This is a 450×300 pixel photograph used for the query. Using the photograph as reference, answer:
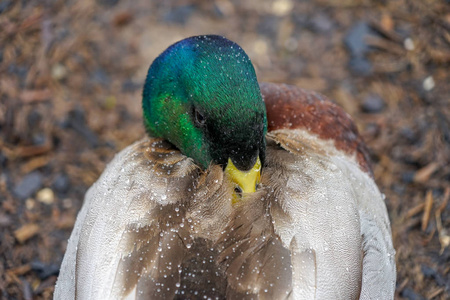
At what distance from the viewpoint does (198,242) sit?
1.94 metres

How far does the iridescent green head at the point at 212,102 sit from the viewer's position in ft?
6.83

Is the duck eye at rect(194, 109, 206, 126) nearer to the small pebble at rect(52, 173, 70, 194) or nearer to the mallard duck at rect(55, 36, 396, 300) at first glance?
the mallard duck at rect(55, 36, 396, 300)

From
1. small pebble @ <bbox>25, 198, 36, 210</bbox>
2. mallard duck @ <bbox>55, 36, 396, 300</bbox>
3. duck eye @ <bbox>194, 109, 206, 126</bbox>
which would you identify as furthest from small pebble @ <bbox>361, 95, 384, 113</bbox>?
small pebble @ <bbox>25, 198, 36, 210</bbox>

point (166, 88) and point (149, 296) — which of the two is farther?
point (166, 88)

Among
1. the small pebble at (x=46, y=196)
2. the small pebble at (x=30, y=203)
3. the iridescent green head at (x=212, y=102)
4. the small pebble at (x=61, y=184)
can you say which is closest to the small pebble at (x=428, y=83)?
the iridescent green head at (x=212, y=102)

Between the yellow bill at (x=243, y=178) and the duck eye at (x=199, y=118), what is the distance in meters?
0.21

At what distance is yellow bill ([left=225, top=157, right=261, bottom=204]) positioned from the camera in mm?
2125

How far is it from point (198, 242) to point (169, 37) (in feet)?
8.37

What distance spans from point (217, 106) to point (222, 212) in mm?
408

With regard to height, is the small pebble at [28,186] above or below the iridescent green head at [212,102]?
below

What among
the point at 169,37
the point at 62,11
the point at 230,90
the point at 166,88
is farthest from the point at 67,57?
the point at 230,90

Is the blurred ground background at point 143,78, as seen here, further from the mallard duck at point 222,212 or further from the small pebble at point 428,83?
the mallard duck at point 222,212

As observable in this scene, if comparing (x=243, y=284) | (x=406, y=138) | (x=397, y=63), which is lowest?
(x=406, y=138)

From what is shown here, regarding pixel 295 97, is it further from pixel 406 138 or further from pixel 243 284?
pixel 243 284
